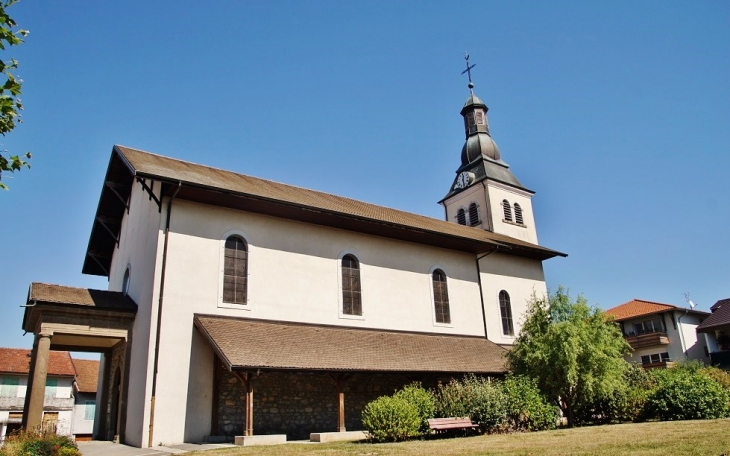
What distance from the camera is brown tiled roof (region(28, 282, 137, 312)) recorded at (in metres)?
15.0

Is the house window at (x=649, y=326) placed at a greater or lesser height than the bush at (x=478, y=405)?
greater

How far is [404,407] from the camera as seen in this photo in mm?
13477

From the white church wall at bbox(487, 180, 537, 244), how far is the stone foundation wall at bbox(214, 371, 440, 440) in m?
16.1

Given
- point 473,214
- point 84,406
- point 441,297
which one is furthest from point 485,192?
point 84,406

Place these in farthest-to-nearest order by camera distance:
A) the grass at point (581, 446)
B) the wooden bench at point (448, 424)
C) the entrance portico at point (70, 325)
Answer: the entrance portico at point (70, 325)
the wooden bench at point (448, 424)
the grass at point (581, 446)

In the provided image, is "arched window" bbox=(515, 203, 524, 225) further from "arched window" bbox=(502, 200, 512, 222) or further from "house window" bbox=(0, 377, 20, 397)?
"house window" bbox=(0, 377, 20, 397)

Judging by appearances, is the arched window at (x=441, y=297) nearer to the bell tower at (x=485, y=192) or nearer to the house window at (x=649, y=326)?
the bell tower at (x=485, y=192)

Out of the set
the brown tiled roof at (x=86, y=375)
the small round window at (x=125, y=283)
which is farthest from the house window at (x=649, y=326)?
the brown tiled roof at (x=86, y=375)

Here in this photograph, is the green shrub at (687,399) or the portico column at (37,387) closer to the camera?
the portico column at (37,387)

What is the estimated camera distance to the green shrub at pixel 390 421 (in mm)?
13117

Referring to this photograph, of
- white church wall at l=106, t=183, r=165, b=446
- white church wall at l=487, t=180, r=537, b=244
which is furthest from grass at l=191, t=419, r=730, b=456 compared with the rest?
white church wall at l=487, t=180, r=537, b=244

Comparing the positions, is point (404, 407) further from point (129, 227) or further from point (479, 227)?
point (479, 227)

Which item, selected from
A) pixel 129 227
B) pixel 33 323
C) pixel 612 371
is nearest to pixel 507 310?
pixel 612 371

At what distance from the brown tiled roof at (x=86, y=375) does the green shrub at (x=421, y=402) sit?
3290 centimetres
